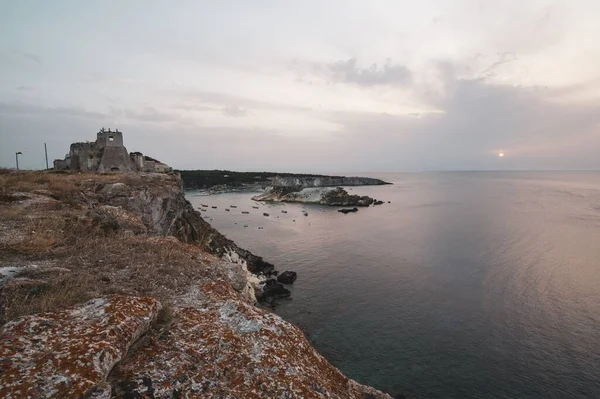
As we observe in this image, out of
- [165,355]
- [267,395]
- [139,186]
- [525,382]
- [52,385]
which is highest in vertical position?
[139,186]

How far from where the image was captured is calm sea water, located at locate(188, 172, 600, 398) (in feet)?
69.6

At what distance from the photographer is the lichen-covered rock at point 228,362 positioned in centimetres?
552

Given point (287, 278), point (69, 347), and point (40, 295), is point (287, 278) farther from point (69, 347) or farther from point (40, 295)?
point (69, 347)

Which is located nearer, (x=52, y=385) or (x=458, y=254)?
(x=52, y=385)

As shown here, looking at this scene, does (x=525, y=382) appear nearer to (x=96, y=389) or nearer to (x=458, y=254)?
(x=96, y=389)

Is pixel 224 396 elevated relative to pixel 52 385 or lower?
lower

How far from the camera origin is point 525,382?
803 inches

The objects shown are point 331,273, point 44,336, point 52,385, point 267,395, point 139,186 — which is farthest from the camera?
point 331,273

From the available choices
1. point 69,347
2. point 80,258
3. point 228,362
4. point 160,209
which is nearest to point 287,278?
point 160,209

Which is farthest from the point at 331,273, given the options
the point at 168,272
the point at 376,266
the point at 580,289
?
the point at 168,272

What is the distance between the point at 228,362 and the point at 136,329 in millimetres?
1927

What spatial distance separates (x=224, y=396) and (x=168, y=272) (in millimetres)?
5117

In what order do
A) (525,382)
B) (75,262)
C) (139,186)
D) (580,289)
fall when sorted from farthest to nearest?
1. (580,289)
2. (139,186)
3. (525,382)
4. (75,262)

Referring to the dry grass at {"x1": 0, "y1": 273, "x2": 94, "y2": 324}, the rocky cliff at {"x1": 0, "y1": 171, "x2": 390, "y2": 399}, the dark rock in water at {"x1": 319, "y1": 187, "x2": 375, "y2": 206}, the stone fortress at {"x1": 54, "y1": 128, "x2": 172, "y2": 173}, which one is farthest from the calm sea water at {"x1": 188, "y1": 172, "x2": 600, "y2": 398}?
the dark rock in water at {"x1": 319, "y1": 187, "x2": 375, "y2": 206}
